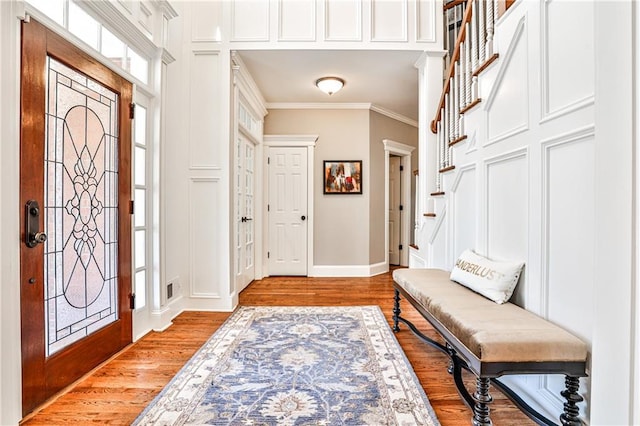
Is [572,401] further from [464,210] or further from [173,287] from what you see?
[173,287]

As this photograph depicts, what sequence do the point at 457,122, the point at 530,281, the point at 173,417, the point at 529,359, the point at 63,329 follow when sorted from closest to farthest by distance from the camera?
the point at 529,359, the point at 173,417, the point at 530,281, the point at 63,329, the point at 457,122

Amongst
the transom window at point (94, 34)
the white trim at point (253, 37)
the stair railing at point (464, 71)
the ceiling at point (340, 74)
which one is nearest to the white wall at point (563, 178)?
the stair railing at point (464, 71)

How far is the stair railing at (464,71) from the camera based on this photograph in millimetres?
2209

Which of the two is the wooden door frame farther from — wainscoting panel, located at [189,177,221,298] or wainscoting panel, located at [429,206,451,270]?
wainscoting panel, located at [429,206,451,270]

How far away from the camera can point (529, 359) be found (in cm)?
130

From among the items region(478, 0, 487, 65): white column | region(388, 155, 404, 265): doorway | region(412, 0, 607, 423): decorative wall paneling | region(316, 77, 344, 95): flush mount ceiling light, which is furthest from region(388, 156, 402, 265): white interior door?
region(478, 0, 487, 65): white column

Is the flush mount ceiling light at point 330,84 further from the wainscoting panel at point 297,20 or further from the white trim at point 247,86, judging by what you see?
the white trim at point 247,86

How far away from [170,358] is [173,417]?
729 mm

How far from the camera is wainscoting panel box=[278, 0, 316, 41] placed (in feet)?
11.0

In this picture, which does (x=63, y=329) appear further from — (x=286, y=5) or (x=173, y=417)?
(x=286, y=5)

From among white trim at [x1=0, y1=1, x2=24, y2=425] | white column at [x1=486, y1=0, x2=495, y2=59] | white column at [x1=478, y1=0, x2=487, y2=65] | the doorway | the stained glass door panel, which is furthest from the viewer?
the doorway

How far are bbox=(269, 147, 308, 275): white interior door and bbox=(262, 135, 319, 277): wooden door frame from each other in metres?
0.05

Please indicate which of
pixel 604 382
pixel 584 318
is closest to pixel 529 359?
pixel 584 318

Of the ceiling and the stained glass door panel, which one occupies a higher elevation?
the ceiling
